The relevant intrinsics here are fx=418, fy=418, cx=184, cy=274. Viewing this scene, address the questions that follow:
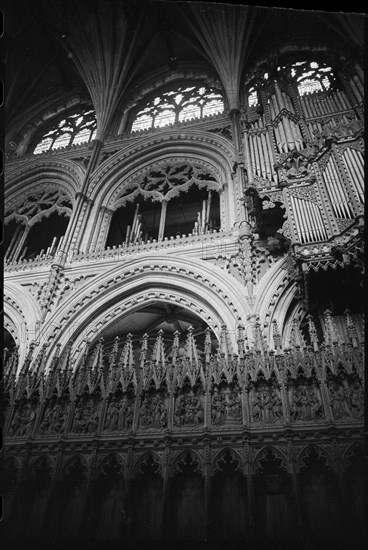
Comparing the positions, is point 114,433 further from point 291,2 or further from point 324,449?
point 291,2

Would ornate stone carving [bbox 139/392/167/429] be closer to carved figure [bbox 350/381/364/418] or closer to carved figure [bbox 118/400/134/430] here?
carved figure [bbox 118/400/134/430]

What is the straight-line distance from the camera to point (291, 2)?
2951 mm

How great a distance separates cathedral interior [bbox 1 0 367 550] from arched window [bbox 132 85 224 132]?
0.09 metres

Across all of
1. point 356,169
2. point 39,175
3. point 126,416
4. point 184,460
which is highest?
point 39,175

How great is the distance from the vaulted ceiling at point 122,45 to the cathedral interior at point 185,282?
0.27 feet

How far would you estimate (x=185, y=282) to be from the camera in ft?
31.2

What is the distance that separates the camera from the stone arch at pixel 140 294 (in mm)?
8906

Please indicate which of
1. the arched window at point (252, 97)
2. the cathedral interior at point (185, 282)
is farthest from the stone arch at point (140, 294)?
the arched window at point (252, 97)

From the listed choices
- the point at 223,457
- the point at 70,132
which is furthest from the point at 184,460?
the point at 70,132

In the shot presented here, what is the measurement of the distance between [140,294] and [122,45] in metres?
11.7

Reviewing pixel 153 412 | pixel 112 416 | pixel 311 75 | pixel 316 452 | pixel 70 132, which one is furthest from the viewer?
pixel 70 132

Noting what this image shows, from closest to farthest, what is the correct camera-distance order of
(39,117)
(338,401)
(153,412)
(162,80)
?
(338,401)
(153,412)
(162,80)
(39,117)

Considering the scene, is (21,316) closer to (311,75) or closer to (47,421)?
(47,421)

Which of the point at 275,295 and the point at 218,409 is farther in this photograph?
the point at 275,295
